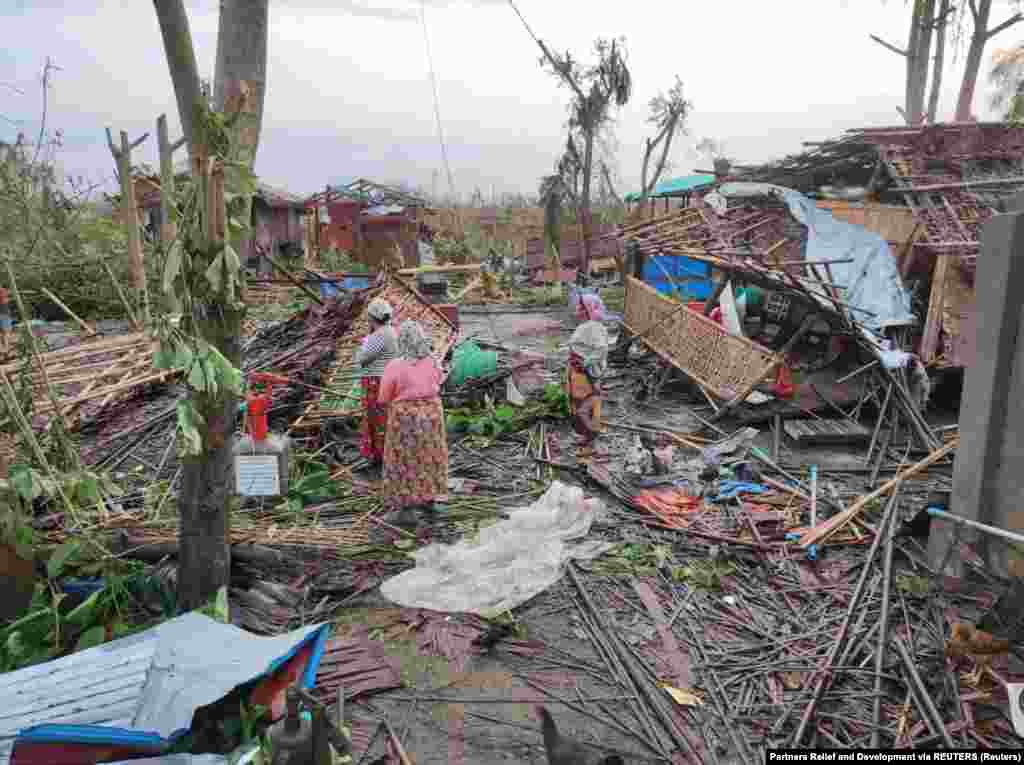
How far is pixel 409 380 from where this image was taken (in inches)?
204

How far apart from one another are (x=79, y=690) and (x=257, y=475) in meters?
2.81

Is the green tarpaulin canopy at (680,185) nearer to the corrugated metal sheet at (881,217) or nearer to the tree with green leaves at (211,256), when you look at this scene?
the corrugated metal sheet at (881,217)

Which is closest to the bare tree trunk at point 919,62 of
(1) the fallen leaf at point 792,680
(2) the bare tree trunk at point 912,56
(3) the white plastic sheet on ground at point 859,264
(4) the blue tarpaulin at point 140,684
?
(2) the bare tree trunk at point 912,56

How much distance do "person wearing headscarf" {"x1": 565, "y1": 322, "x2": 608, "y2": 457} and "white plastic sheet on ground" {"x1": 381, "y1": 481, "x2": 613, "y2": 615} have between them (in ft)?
5.23

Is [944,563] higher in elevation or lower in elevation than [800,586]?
higher

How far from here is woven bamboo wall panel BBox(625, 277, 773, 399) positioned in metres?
7.86

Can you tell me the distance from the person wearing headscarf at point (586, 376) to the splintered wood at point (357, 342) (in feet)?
6.71

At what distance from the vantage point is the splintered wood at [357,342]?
7.02 metres

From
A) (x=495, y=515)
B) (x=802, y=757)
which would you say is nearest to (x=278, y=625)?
(x=495, y=515)

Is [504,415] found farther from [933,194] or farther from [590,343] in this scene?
[933,194]

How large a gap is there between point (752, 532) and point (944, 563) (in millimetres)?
1402

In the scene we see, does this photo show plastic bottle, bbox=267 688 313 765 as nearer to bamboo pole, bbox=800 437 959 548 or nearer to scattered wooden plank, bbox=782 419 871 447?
bamboo pole, bbox=800 437 959 548

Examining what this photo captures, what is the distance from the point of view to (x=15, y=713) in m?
2.65

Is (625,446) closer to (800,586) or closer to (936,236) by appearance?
(800,586)
